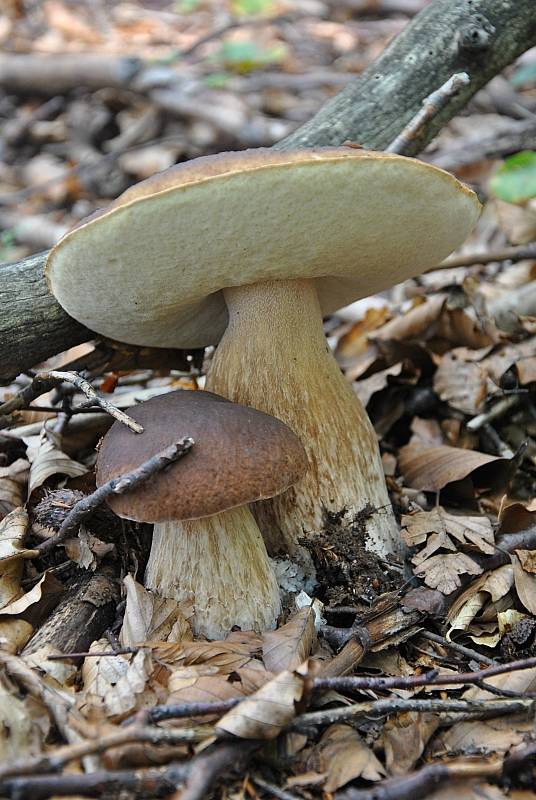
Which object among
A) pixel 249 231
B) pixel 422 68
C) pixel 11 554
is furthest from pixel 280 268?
pixel 422 68

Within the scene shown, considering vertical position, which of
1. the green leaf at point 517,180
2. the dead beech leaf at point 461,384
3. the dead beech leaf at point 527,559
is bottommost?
the dead beech leaf at point 527,559

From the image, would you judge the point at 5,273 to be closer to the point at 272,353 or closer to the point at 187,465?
the point at 272,353

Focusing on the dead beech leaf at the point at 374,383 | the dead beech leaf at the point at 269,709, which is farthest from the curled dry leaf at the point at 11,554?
the dead beech leaf at the point at 374,383

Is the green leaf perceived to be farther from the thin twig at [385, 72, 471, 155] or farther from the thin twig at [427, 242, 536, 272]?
the thin twig at [385, 72, 471, 155]

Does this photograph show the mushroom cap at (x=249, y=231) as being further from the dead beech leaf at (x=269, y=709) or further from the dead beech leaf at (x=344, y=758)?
the dead beech leaf at (x=344, y=758)

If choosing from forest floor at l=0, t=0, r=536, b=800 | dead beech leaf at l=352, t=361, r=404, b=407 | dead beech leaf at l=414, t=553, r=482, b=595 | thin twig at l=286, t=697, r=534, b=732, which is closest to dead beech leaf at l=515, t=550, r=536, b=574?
forest floor at l=0, t=0, r=536, b=800

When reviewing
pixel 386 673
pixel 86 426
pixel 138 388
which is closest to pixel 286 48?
pixel 138 388
